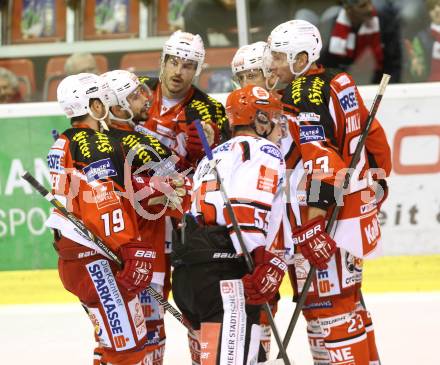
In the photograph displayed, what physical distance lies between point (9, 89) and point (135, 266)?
364cm

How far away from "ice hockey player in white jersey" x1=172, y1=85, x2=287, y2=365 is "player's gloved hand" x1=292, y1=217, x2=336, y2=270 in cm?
36

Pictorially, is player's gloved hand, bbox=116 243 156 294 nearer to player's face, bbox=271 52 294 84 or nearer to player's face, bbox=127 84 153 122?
player's face, bbox=127 84 153 122

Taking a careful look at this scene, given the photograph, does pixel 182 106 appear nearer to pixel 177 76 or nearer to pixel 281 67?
pixel 177 76

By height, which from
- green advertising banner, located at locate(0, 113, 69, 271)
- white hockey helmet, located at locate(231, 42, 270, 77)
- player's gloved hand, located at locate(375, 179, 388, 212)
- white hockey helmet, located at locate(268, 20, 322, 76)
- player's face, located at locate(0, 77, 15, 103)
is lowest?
green advertising banner, located at locate(0, 113, 69, 271)

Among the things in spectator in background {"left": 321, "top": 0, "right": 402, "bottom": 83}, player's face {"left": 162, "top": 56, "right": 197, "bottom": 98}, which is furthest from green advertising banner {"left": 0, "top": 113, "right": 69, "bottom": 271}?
player's face {"left": 162, "top": 56, "right": 197, "bottom": 98}

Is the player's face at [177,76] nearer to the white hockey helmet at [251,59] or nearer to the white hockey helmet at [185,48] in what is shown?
the white hockey helmet at [185,48]

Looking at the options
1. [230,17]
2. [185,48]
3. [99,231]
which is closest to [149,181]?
[99,231]

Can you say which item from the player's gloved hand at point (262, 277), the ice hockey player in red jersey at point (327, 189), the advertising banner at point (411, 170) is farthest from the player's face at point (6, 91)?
the player's gloved hand at point (262, 277)

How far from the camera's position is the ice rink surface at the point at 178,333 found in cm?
561

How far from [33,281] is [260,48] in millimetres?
2641

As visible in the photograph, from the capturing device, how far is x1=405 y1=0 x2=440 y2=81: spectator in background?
7.43 metres

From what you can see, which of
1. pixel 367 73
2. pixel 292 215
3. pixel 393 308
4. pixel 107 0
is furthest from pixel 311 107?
pixel 107 0

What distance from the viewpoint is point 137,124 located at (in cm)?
531

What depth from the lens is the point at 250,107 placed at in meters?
4.17
